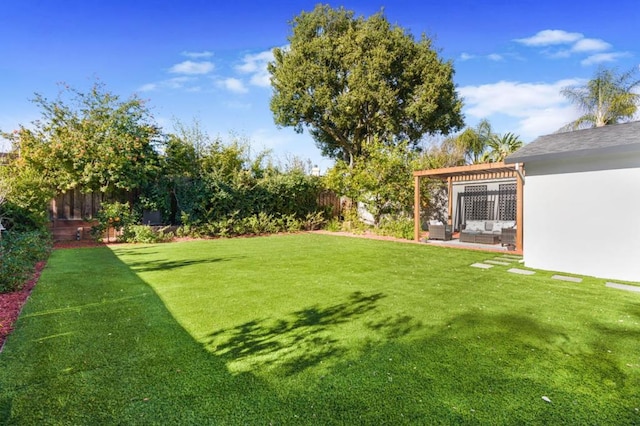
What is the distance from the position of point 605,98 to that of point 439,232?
16945 millimetres

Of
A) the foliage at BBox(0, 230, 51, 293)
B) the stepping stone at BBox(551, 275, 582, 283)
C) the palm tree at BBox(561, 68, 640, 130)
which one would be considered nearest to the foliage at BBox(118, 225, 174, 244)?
the foliage at BBox(0, 230, 51, 293)

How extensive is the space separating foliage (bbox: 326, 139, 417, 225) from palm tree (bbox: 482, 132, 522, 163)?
13.1 meters

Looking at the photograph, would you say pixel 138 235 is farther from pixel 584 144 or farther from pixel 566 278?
pixel 584 144

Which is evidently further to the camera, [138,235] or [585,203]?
[138,235]

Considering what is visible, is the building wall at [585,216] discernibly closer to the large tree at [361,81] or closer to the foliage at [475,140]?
the large tree at [361,81]

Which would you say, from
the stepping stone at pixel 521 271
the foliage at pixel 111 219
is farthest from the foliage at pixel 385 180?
the foliage at pixel 111 219

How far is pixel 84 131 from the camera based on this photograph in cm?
1088

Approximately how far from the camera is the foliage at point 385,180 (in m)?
13.7

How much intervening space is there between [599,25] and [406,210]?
9.26m

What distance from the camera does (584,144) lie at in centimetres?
668

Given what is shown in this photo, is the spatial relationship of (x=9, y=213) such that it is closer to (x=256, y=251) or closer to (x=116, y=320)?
(x=256, y=251)

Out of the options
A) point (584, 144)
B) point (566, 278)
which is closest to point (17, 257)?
point (566, 278)

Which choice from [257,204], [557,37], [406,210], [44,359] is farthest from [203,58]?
[557,37]

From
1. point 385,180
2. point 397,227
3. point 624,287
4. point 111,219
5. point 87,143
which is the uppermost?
point 87,143
